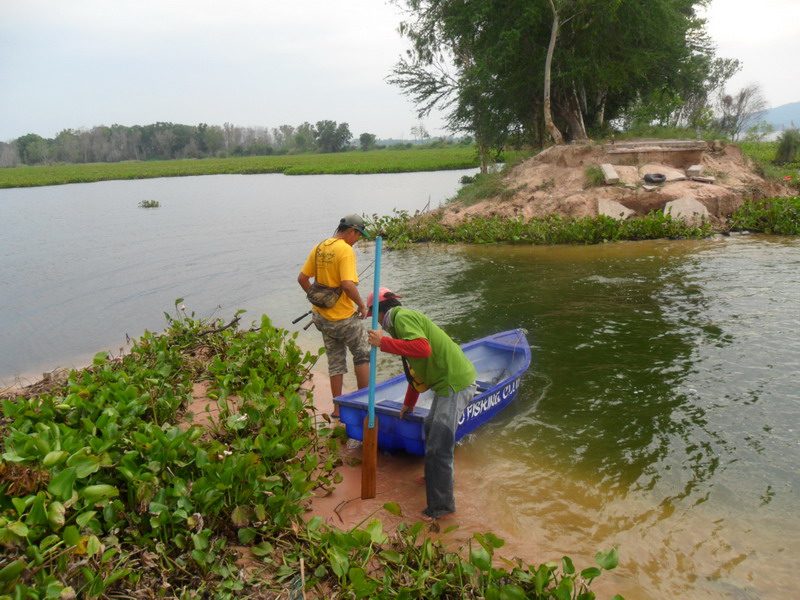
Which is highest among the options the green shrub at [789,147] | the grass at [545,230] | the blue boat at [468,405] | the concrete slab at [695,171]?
the green shrub at [789,147]

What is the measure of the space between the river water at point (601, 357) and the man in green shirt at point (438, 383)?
Answer: 46cm

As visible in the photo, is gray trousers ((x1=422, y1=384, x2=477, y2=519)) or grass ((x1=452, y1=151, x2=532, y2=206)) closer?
gray trousers ((x1=422, y1=384, x2=477, y2=519))

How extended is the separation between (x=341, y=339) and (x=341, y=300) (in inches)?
18.9

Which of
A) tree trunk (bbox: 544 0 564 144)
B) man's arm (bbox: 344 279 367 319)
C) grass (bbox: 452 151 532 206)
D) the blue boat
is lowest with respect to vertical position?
the blue boat

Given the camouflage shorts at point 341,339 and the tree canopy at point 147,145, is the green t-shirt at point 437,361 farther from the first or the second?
the tree canopy at point 147,145

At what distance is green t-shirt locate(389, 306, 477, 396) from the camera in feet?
16.1

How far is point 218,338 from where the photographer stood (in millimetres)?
8867

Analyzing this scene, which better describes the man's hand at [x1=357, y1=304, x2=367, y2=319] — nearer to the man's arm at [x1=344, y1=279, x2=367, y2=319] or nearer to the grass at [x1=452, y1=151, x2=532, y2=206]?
the man's arm at [x1=344, y1=279, x2=367, y2=319]

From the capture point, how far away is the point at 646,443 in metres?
6.17

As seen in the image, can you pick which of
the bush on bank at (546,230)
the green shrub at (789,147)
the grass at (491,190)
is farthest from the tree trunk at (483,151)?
the green shrub at (789,147)

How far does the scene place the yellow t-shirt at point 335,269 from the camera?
6.25m

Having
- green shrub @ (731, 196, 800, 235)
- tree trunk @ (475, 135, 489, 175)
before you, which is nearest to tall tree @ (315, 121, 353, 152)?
tree trunk @ (475, 135, 489, 175)

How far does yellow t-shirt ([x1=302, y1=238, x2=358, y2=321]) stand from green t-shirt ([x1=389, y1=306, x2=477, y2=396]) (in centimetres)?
138

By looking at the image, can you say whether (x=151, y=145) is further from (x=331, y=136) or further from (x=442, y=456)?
(x=442, y=456)
